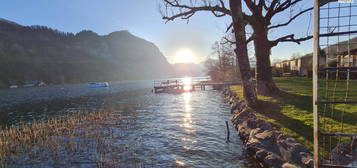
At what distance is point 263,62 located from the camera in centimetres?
1205

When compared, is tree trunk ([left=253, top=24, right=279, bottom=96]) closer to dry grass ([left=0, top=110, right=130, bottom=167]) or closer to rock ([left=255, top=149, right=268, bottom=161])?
rock ([left=255, top=149, right=268, bottom=161])

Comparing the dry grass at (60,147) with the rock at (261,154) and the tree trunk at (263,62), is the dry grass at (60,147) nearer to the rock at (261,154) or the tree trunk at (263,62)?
the rock at (261,154)

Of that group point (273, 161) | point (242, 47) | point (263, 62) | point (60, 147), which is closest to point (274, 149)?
point (273, 161)

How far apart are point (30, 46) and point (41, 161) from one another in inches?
6546

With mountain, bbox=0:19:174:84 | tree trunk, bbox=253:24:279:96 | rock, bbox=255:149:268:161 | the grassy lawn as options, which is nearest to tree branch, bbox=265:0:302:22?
tree trunk, bbox=253:24:279:96

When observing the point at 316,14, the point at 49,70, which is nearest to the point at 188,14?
the point at 316,14

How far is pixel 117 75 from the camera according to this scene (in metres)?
172

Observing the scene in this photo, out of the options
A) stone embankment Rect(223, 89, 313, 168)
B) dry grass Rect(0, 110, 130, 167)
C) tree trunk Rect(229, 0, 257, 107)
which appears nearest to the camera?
stone embankment Rect(223, 89, 313, 168)

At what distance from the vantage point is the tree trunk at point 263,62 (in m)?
11.9

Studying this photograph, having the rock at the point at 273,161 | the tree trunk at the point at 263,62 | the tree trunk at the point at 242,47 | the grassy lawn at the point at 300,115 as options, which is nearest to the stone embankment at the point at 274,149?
the rock at the point at 273,161

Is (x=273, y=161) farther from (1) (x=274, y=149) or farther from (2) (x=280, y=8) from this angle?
(2) (x=280, y=8)

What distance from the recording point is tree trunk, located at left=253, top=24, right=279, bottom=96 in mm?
11900

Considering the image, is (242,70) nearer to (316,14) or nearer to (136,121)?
(316,14)

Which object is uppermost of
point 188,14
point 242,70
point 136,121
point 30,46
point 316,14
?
point 30,46
